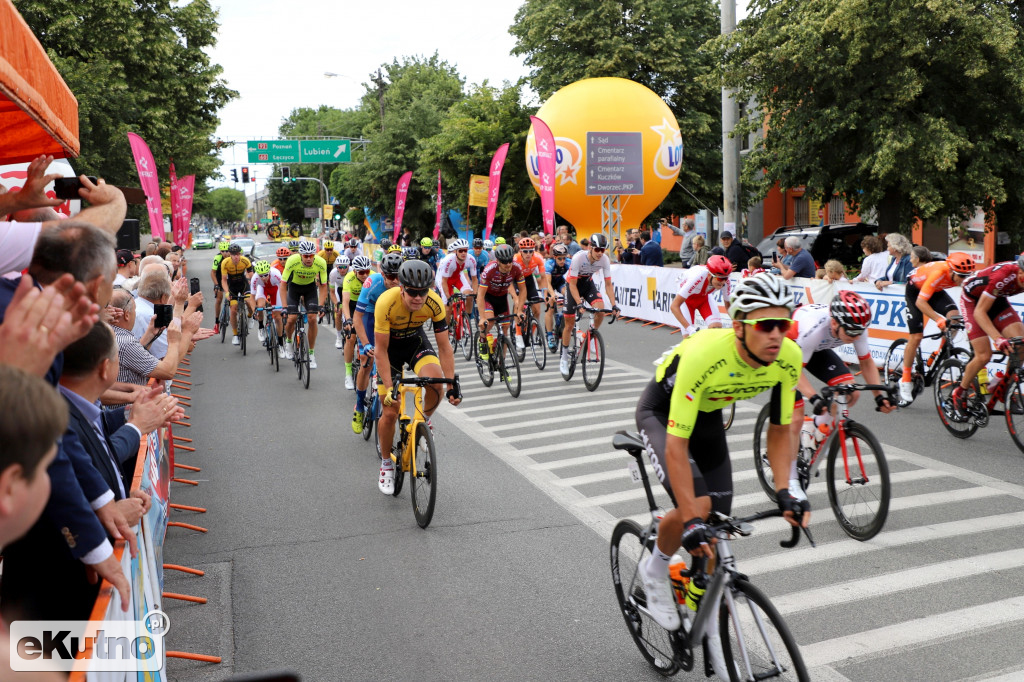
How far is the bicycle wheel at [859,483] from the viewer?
6070 mm

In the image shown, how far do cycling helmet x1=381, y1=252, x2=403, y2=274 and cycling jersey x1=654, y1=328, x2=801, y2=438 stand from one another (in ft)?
15.5

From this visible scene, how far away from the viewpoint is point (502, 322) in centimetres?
1303

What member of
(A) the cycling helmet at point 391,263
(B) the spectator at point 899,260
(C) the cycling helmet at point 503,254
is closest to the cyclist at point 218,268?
(C) the cycling helmet at point 503,254

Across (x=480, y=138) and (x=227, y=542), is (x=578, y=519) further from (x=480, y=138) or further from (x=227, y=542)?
(x=480, y=138)

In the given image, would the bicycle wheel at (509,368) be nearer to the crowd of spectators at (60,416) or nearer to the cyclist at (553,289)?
the cyclist at (553,289)

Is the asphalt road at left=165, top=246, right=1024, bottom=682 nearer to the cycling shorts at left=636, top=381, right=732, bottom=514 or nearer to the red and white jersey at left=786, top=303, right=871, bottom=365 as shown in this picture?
the cycling shorts at left=636, top=381, right=732, bottom=514

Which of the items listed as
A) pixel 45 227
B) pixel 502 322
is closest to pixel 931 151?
pixel 502 322

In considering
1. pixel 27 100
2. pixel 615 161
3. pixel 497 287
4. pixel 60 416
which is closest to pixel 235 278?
pixel 497 287

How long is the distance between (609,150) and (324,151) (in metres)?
31.7

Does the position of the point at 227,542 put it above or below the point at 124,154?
below

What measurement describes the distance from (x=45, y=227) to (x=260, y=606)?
9.08ft

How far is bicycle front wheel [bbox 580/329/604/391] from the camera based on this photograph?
1241cm

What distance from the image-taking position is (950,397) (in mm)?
9164

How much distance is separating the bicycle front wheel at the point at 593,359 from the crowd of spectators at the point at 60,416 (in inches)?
319
